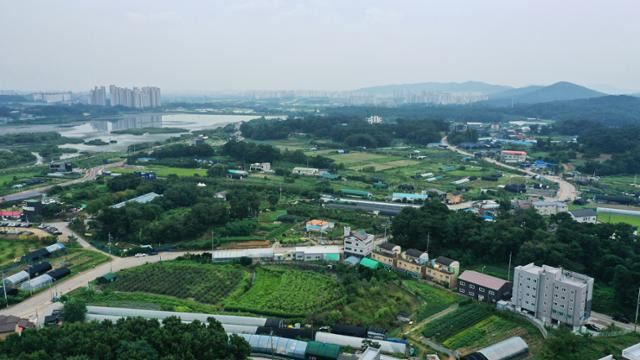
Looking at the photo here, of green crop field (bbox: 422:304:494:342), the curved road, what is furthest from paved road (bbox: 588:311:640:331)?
the curved road

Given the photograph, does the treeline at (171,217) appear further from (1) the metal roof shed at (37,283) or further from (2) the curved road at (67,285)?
(1) the metal roof shed at (37,283)

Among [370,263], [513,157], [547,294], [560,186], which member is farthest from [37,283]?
[513,157]

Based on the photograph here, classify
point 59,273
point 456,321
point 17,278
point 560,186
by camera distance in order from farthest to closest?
point 560,186, point 59,273, point 17,278, point 456,321

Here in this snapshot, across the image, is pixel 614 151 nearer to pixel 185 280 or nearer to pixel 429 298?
pixel 429 298

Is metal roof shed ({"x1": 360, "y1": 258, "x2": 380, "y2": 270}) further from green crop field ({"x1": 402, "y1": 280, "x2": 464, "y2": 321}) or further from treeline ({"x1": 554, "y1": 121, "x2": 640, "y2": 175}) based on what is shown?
treeline ({"x1": 554, "y1": 121, "x2": 640, "y2": 175})

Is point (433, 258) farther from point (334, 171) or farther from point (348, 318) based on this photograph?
point (334, 171)

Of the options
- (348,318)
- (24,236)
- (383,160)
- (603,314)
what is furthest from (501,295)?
(383,160)
